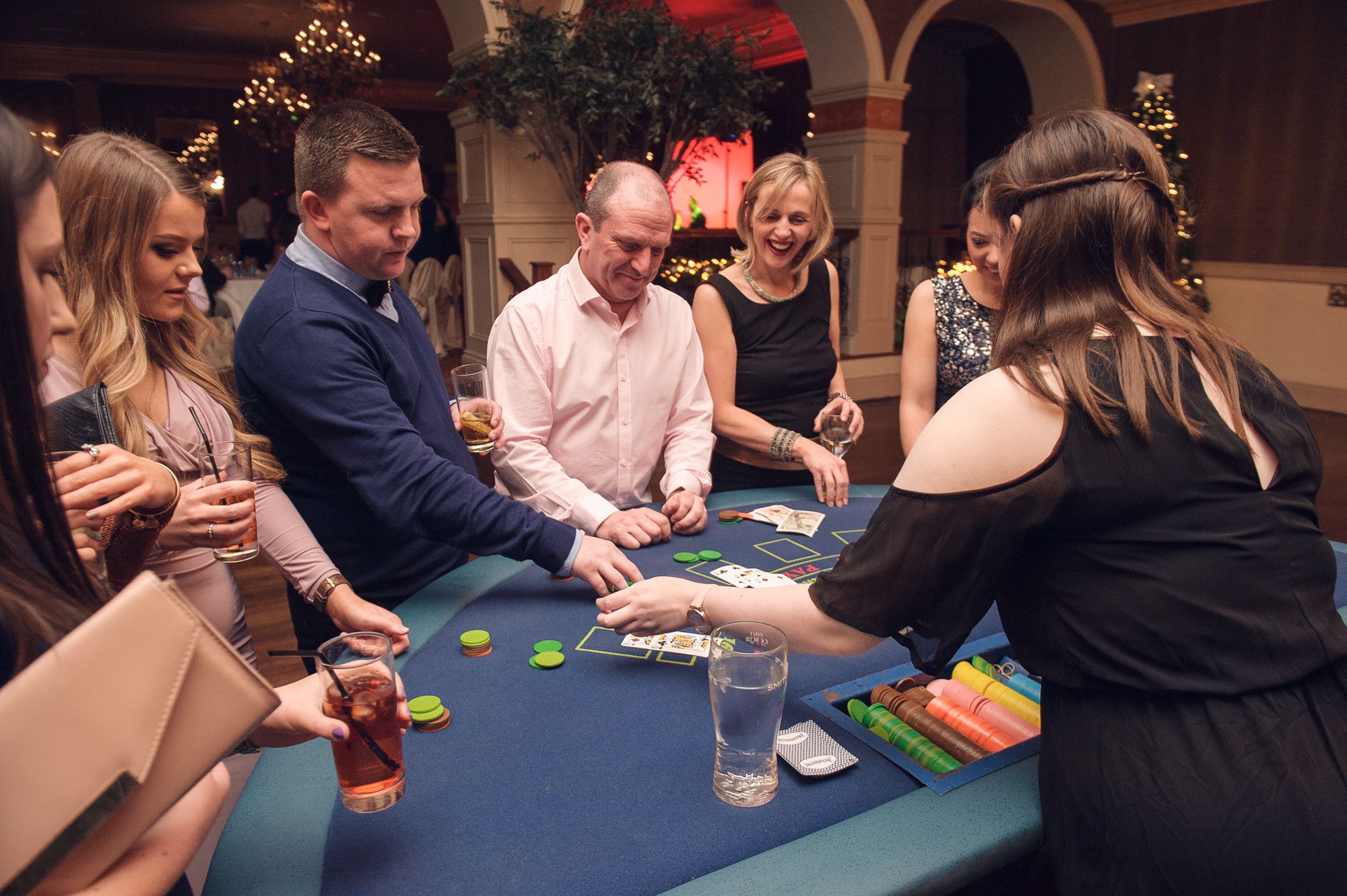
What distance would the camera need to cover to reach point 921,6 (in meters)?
7.45

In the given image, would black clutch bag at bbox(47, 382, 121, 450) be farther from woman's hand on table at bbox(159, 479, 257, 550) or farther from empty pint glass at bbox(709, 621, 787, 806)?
empty pint glass at bbox(709, 621, 787, 806)

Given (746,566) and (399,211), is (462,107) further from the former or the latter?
(746,566)

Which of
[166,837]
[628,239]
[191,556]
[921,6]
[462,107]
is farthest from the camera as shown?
[921,6]

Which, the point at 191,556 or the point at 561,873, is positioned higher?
the point at 191,556

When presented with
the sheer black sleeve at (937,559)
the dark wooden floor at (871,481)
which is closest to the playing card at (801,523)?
the sheer black sleeve at (937,559)

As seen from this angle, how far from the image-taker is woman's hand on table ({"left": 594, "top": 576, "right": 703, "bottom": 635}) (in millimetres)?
1321

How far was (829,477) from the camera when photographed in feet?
7.47

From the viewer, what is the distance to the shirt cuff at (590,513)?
1.97 meters

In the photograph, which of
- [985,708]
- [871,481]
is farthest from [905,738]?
[871,481]

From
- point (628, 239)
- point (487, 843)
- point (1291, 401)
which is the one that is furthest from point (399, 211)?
point (1291, 401)

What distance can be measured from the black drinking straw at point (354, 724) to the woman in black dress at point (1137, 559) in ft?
2.01

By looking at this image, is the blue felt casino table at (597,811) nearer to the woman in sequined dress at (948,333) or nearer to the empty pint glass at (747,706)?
the empty pint glass at (747,706)

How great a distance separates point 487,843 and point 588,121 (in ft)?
17.7

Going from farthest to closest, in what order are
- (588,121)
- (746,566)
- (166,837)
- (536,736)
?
(588,121) < (746,566) < (536,736) < (166,837)
